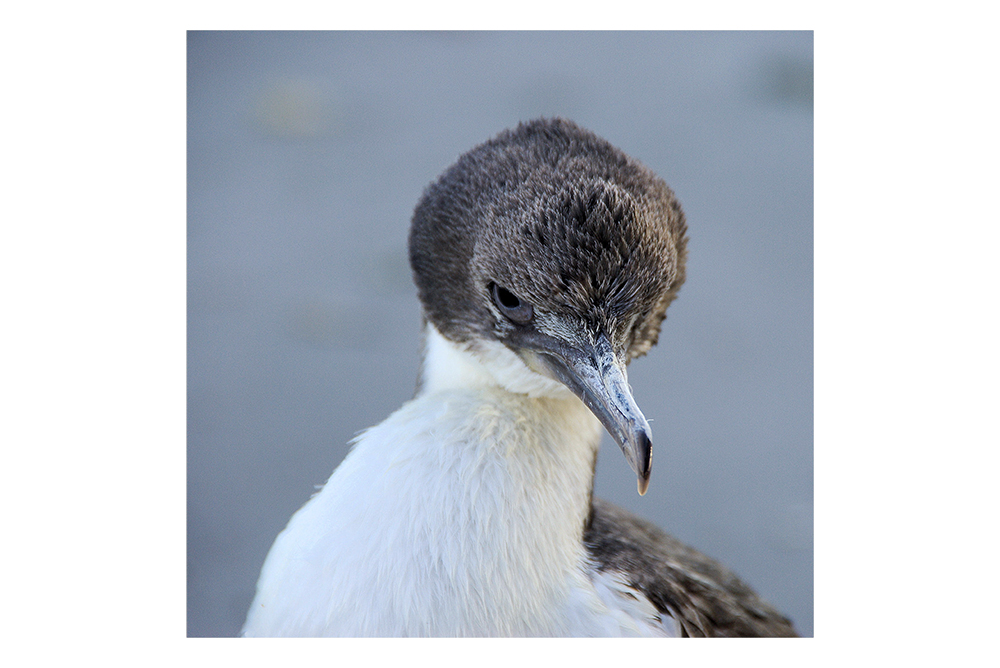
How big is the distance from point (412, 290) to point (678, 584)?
2100 mm

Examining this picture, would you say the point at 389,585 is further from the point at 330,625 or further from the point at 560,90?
the point at 560,90

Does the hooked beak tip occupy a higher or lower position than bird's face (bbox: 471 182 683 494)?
lower

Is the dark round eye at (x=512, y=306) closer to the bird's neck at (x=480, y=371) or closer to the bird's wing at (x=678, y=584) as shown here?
the bird's neck at (x=480, y=371)

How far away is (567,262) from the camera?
129cm

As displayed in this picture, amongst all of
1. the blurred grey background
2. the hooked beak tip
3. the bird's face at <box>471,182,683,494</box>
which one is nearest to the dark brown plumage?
the bird's face at <box>471,182,683,494</box>

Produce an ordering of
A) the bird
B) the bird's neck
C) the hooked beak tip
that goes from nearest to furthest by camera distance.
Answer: the hooked beak tip
the bird
the bird's neck

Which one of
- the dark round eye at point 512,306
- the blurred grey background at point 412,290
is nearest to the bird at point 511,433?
the dark round eye at point 512,306

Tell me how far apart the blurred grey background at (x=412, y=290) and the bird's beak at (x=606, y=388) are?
1347 mm

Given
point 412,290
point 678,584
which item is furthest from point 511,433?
point 412,290

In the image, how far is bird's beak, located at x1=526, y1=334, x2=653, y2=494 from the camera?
4.01 feet

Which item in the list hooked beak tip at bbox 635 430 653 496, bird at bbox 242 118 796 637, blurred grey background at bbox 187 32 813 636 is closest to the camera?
hooked beak tip at bbox 635 430 653 496

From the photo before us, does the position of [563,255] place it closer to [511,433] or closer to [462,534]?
[511,433]

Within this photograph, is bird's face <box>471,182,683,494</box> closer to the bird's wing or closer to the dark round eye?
the dark round eye
